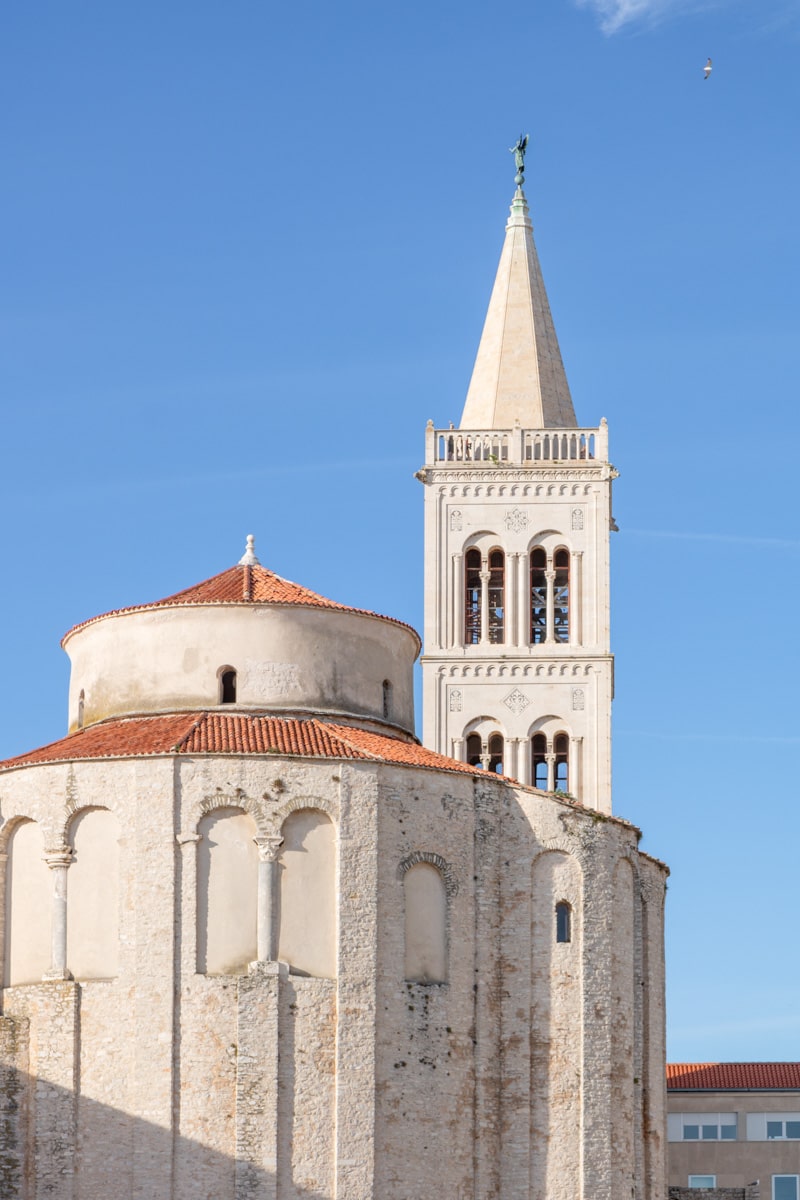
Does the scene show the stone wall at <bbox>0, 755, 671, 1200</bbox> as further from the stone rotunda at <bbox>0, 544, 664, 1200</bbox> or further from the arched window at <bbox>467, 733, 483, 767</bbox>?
the arched window at <bbox>467, 733, 483, 767</bbox>

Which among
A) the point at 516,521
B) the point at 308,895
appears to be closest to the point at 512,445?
the point at 516,521

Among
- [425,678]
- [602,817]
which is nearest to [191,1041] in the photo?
[602,817]

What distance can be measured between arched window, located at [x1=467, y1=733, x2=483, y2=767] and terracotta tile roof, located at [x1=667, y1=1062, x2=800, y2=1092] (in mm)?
11430

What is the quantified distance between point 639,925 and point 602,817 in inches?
143

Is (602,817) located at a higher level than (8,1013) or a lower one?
higher

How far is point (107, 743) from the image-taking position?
186 ft

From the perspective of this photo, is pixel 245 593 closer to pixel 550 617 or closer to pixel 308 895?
pixel 308 895

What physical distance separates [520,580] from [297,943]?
3135cm

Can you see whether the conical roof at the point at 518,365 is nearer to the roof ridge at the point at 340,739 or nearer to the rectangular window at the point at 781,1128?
the rectangular window at the point at 781,1128

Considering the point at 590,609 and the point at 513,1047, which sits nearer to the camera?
the point at 513,1047

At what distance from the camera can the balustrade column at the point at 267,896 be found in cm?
5425

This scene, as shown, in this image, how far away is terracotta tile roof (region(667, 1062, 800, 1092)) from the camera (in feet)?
248

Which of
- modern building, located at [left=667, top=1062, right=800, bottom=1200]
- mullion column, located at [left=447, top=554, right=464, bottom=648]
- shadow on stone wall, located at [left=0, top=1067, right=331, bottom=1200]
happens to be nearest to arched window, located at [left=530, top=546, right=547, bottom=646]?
mullion column, located at [left=447, top=554, right=464, bottom=648]

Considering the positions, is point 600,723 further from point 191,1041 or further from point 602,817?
point 191,1041
